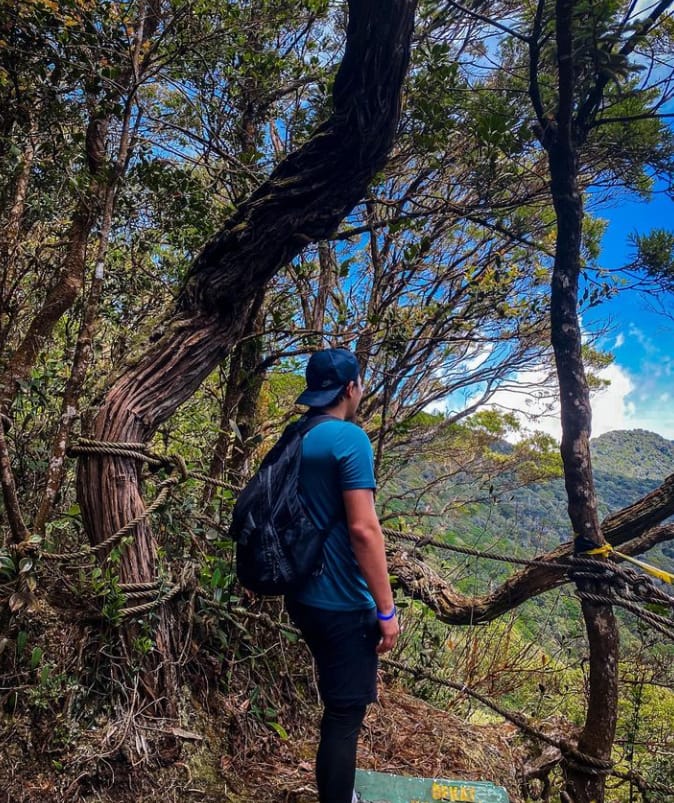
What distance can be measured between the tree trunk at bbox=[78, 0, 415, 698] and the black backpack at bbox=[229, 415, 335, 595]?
2.19 ft

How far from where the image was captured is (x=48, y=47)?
94.7 inches

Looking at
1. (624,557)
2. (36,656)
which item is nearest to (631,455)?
(624,557)

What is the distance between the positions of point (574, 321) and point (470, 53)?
10.7ft

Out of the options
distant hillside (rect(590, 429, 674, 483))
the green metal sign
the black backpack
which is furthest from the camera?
distant hillside (rect(590, 429, 674, 483))

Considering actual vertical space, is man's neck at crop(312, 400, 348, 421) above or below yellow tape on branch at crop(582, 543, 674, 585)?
above

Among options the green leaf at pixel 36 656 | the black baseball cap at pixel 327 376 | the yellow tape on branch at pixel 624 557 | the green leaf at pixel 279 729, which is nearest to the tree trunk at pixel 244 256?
the green leaf at pixel 36 656

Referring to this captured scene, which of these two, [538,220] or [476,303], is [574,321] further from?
[538,220]

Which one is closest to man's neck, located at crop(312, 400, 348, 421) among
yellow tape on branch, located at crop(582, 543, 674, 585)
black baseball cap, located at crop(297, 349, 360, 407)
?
black baseball cap, located at crop(297, 349, 360, 407)

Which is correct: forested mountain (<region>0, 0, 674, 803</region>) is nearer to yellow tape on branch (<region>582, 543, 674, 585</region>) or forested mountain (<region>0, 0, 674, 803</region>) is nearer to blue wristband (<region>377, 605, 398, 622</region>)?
yellow tape on branch (<region>582, 543, 674, 585</region>)

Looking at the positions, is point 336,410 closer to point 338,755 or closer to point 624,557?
point 338,755

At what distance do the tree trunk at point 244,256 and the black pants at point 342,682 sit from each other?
2.37 ft

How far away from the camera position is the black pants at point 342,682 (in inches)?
60.3

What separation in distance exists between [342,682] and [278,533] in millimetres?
475

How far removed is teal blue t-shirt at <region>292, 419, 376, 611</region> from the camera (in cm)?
152
